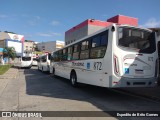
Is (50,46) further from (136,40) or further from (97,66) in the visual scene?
(136,40)

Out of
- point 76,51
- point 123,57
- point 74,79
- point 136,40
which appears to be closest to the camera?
point 123,57

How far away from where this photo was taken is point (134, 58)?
27.3 feet

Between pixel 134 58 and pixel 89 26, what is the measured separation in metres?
22.9

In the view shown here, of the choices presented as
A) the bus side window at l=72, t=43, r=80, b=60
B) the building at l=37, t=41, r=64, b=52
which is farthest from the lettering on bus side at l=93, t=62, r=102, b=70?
the building at l=37, t=41, r=64, b=52

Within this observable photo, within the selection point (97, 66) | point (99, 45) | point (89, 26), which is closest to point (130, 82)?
point (97, 66)

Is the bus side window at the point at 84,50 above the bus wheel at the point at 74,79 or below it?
above

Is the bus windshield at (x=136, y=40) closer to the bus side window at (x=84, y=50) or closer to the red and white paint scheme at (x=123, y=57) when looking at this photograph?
the red and white paint scheme at (x=123, y=57)

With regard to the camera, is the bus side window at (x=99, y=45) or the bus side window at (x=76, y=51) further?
the bus side window at (x=76, y=51)

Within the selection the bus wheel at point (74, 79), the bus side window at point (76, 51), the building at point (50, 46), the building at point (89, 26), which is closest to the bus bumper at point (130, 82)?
the bus side window at point (76, 51)

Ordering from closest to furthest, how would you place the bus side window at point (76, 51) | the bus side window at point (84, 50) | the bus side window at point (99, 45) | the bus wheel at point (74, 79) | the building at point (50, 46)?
the bus side window at point (99, 45)
the bus side window at point (84, 50)
the bus side window at point (76, 51)
the bus wheel at point (74, 79)
the building at point (50, 46)

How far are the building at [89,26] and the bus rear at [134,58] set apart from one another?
19604 millimetres

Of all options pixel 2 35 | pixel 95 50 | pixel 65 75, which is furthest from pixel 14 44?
pixel 95 50

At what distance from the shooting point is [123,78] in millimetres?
8062

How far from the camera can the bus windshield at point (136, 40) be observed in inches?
327
